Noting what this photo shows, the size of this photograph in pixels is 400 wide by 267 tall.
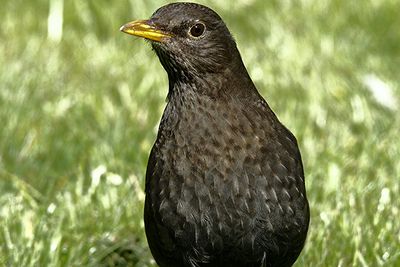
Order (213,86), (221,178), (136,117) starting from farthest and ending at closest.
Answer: (136,117) → (213,86) → (221,178)

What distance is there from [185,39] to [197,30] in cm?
6

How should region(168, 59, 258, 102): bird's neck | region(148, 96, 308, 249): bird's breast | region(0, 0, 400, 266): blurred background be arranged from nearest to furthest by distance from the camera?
region(148, 96, 308, 249): bird's breast → region(168, 59, 258, 102): bird's neck → region(0, 0, 400, 266): blurred background

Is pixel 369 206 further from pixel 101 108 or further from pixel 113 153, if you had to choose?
pixel 101 108

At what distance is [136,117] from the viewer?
6.84 m

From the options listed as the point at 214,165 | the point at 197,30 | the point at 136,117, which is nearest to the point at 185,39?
the point at 197,30

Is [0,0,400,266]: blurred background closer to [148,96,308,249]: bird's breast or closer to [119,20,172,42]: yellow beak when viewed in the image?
[148,96,308,249]: bird's breast

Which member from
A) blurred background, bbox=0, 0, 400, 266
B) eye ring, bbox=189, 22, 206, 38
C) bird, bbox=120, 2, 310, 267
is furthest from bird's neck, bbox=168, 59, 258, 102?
blurred background, bbox=0, 0, 400, 266

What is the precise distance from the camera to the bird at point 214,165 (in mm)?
4238

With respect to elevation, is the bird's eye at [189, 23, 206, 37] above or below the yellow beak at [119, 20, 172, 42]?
above

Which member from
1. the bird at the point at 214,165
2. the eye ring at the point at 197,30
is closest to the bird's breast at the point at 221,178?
the bird at the point at 214,165

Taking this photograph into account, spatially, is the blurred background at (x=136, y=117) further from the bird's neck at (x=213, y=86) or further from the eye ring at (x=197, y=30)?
the eye ring at (x=197, y=30)

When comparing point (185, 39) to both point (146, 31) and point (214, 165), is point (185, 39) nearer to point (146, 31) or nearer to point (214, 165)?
point (146, 31)

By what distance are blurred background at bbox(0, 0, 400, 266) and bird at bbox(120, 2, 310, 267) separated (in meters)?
0.69

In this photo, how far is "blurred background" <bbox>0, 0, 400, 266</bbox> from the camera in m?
5.16
